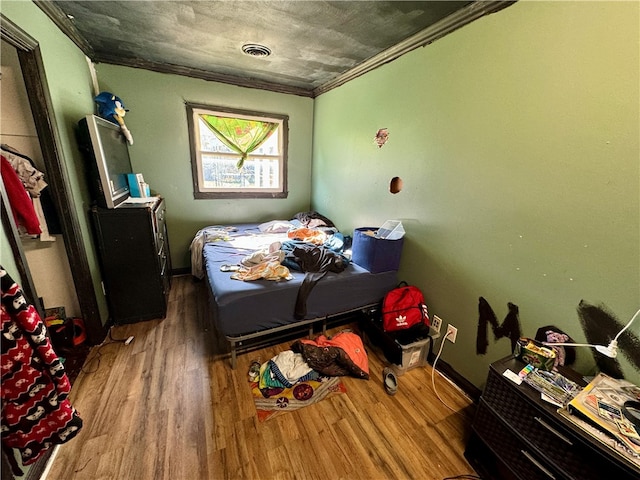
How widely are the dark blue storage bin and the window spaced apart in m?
1.89

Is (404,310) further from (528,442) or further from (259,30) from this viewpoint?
(259,30)

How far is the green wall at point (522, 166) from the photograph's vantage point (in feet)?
3.32

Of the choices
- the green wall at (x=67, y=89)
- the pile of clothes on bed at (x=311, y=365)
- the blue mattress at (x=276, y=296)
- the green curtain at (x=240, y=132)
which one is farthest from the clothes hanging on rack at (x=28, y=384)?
the green curtain at (x=240, y=132)

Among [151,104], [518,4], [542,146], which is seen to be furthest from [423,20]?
[151,104]

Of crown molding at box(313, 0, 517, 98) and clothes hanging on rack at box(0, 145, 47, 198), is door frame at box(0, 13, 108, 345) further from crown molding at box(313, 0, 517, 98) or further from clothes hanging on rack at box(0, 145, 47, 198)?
crown molding at box(313, 0, 517, 98)

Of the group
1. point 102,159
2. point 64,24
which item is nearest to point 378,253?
point 102,159

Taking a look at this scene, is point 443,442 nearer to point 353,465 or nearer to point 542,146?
point 353,465

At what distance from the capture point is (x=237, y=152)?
10.5 ft

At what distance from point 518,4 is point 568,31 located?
0.32m

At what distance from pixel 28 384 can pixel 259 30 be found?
2.32 metres

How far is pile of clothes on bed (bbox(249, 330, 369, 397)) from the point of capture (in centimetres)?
161

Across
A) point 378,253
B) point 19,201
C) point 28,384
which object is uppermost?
point 19,201

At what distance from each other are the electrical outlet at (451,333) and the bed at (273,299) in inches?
21.2

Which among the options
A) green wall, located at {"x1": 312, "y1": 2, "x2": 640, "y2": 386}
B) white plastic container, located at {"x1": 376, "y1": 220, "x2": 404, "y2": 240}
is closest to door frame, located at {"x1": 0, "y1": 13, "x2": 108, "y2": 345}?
white plastic container, located at {"x1": 376, "y1": 220, "x2": 404, "y2": 240}
